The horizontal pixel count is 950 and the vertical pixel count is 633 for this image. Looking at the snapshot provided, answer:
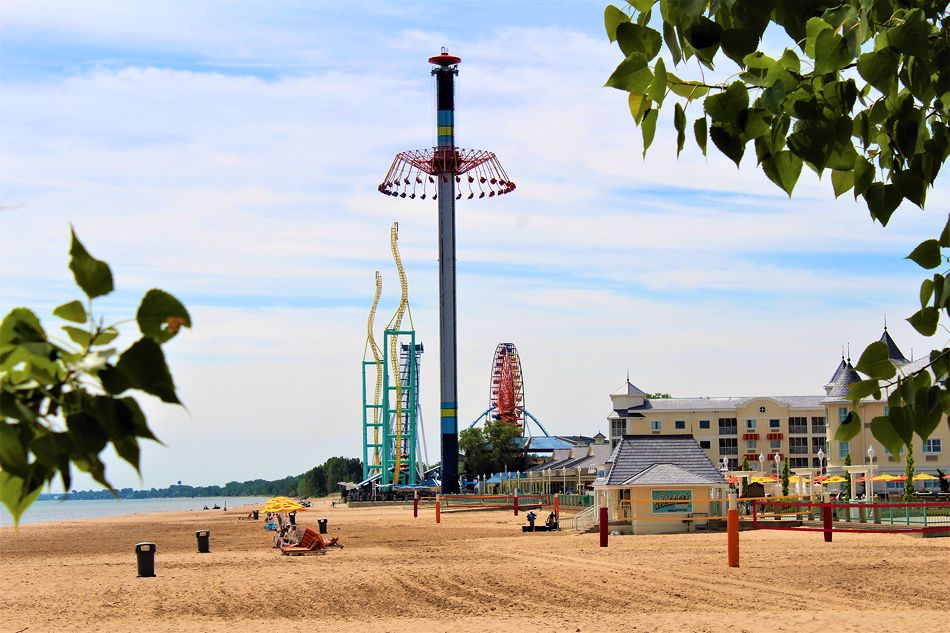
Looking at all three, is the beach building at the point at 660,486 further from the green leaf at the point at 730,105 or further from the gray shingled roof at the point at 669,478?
the green leaf at the point at 730,105

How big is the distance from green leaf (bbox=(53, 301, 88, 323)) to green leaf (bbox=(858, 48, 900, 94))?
192 centimetres

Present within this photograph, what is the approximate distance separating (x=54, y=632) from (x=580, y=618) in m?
6.61

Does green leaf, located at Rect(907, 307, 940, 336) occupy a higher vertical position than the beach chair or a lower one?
higher

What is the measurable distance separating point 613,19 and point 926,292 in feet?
3.47

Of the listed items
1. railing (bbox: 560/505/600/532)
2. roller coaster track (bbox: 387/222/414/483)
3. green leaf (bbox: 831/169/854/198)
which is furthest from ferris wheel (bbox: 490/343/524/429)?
green leaf (bbox: 831/169/854/198)

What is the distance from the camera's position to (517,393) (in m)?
113

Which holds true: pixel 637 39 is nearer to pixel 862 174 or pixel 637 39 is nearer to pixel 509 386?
pixel 862 174

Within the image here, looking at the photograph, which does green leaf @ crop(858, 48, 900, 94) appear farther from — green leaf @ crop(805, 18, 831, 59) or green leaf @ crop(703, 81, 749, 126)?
green leaf @ crop(703, 81, 749, 126)

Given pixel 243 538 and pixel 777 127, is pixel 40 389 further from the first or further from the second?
pixel 243 538

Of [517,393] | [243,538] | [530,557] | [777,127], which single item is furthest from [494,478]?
[777,127]

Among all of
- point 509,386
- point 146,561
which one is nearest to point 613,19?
point 146,561

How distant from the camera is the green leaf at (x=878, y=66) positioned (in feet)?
8.86

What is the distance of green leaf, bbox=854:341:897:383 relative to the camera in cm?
283

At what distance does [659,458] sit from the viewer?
114 feet
